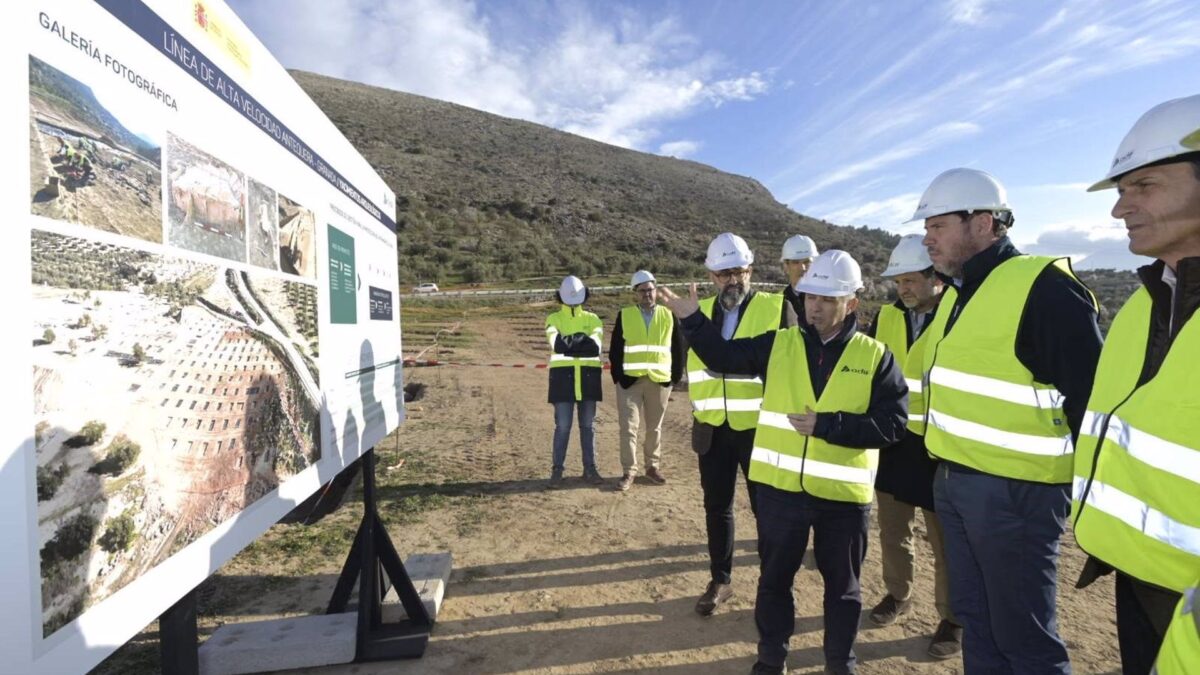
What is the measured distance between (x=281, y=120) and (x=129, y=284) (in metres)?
1.21

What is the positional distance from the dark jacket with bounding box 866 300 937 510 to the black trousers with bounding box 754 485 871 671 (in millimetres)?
833

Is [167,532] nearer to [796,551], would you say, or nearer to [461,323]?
[796,551]

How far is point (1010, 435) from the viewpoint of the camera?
2.40 meters

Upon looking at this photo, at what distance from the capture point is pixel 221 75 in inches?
79.6

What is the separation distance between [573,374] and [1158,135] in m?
5.42

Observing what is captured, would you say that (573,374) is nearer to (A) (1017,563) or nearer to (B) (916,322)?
(B) (916,322)

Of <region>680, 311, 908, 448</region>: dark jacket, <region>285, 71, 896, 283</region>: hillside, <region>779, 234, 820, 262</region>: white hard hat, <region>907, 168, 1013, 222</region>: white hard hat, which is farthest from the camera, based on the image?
<region>285, 71, 896, 283</region>: hillside

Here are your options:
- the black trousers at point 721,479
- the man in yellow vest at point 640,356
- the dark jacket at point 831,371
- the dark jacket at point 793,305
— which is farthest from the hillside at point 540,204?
the dark jacket at point 831,371

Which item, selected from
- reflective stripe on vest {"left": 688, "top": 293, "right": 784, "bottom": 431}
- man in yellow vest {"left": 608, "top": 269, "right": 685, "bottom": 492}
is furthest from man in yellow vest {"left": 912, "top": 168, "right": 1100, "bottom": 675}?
man in yellow vest {"left": 608, "top": 269, "right": 685, "bottom": 492}

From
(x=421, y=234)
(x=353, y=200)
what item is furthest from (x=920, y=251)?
(x=421, y=234)

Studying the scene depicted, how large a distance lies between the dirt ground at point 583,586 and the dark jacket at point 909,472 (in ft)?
2.90

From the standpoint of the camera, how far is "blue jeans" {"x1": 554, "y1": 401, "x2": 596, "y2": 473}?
678 cm

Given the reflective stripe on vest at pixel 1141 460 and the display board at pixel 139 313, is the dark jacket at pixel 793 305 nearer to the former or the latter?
the reflective stripe on vest at pixel 1141 460

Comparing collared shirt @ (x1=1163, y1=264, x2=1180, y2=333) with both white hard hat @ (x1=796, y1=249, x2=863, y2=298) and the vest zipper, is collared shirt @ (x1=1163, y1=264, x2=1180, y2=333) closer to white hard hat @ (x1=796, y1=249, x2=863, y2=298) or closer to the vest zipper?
the vest zipper
